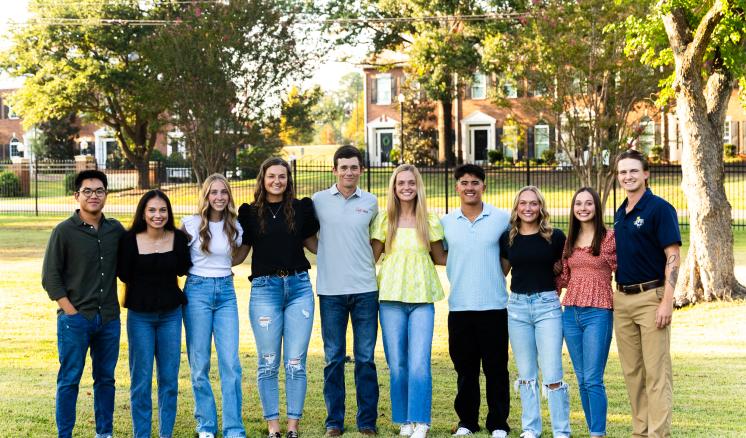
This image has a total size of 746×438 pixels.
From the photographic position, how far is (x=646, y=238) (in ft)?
20.7

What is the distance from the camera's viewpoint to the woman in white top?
6.64 m

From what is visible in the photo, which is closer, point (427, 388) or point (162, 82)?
point (427, 388)

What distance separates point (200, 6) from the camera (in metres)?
23.6

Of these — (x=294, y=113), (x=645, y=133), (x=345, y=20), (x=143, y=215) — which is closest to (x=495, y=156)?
(x=345, y=20)

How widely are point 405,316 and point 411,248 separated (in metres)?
0.49

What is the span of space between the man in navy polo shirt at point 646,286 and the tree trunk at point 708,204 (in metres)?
8.08

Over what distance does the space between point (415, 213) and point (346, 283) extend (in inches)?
27.6

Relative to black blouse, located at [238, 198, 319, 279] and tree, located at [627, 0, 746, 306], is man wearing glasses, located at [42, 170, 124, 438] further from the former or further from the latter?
tree, located at [627, 0, 746, 306]

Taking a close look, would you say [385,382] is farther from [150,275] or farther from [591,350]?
[150,275]

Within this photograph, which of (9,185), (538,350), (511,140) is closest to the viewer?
(538,350)

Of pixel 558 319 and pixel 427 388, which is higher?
pixel 558 319

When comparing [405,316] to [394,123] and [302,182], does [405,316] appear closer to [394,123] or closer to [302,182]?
[302,182]

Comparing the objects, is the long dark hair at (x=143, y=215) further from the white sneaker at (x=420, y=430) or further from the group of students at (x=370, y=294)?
the white sneaker at (x=420, y=430)

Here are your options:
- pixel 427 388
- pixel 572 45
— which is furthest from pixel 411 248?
pixel 572 45
